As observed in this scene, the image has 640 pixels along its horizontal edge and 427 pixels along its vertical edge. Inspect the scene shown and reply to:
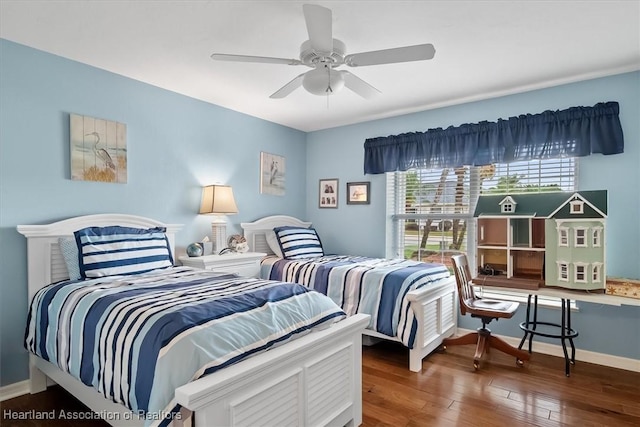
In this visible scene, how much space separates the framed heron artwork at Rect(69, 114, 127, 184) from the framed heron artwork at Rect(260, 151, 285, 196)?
5.27 feet

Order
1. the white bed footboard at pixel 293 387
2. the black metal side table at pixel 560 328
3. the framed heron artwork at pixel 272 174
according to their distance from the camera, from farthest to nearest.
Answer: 1. the framed heron artwork at pixel 272 174
2. the black metal side table at pixel 560 328
3. the white bed footboard at pixel 293 387

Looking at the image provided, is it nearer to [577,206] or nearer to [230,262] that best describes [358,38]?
[577,206]

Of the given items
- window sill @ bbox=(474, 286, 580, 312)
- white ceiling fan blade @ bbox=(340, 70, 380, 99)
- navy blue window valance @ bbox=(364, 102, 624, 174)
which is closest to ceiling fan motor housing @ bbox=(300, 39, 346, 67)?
white ceiling fan blade @ bbox=(340, 70, 380, 99)

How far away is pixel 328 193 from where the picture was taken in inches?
187

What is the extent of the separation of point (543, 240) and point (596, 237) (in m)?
0.35

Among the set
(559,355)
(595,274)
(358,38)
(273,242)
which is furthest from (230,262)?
(559,355)

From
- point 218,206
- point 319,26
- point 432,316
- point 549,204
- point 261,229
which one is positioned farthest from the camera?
point 261,229

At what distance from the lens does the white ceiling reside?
2086mm

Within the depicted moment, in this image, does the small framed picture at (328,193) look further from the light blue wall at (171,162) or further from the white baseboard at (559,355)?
the white baseboard at (559,355)

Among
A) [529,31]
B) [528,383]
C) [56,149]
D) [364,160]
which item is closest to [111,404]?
[56,149]

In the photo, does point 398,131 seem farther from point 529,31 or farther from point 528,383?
point 528,383

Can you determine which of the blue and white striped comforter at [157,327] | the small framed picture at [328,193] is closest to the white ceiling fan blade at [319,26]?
the blue and white striped comforter at [157,327]

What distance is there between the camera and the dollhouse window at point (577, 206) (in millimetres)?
2577

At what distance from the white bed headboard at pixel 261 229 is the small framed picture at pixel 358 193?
32.6 inches
